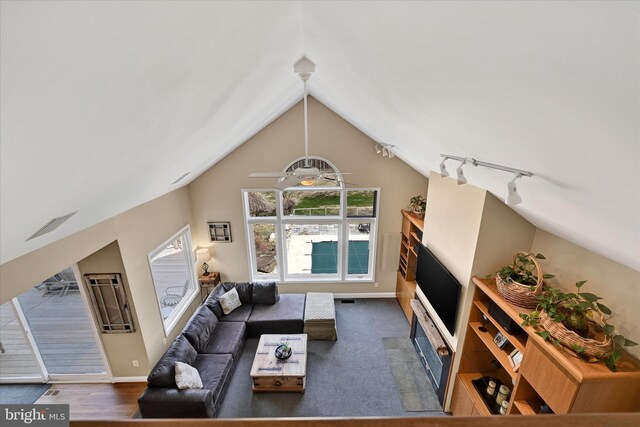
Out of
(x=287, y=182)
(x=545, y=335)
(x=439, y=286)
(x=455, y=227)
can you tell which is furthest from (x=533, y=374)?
(x=287, y=182)

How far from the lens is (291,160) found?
18.5ft

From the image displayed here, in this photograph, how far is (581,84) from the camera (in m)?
0.83

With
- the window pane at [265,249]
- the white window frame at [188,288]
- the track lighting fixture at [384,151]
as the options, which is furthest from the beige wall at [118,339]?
the track lighting fixture at [384,151]

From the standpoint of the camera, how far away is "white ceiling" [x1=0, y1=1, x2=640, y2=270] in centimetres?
76

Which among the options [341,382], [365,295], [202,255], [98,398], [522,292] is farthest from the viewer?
[365,295]

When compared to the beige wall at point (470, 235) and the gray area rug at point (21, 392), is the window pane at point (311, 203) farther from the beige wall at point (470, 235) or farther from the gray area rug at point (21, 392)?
the gray area rug at point (21, 392)

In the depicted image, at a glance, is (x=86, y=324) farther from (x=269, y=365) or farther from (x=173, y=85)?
(x=173, y=85)

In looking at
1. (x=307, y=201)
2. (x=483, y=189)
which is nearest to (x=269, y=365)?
(x=307, y=201)

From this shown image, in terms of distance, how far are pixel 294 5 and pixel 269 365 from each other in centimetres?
423

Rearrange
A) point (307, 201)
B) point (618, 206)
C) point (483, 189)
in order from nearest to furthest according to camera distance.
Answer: point (618, 206), point (483, 189), point (307, 201)

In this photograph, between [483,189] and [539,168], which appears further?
[483,189]

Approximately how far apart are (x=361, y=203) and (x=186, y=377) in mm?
4072

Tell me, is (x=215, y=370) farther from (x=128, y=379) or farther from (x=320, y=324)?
(x=320, y=324)

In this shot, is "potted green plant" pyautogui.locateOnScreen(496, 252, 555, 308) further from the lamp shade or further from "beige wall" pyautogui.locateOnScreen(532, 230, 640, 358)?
the lamp shade
